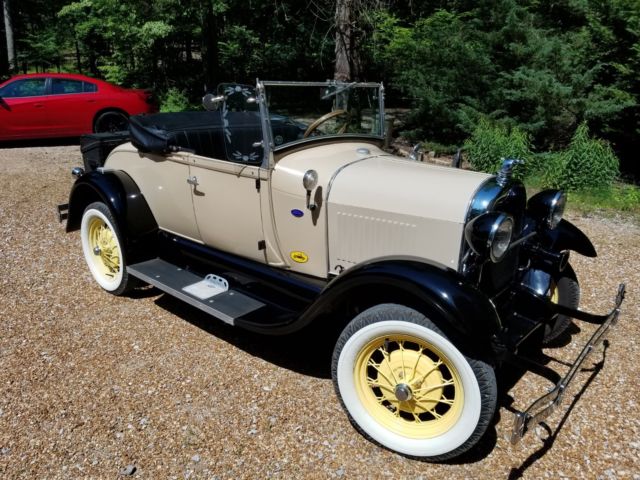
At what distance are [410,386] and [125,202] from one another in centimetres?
271

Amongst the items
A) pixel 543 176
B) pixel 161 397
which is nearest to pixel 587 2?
pixel 543 176

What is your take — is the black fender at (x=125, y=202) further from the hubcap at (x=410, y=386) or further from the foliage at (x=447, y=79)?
the foliage at (x=447, y=79)

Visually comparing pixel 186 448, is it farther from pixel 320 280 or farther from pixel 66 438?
pixel 320 280

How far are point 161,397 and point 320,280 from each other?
3.94ft

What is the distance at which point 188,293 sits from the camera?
3.53 metres

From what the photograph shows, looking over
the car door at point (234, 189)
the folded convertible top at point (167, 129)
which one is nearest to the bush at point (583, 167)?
the folded convertible top at point (167, 129)

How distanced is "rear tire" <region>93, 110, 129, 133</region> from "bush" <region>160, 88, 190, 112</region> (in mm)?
3046

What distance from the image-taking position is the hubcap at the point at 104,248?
4.40m

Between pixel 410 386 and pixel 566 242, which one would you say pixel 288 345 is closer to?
pixel 410 386

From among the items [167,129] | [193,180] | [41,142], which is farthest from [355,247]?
[41,142]

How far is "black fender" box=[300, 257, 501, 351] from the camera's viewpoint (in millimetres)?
2344

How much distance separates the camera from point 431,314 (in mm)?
2504

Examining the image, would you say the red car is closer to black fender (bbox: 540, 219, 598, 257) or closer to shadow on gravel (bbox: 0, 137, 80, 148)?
shadow on gravel (bbox: 0, 137, 80, 148)

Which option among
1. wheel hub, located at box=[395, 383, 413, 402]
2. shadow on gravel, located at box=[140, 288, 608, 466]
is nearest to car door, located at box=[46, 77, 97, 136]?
shadow on gravel, located at box=[140, 288, 608, 466]
